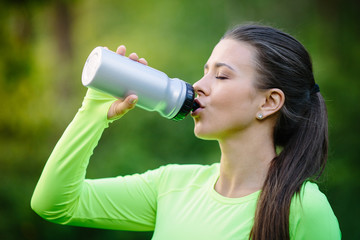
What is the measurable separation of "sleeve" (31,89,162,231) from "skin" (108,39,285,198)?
0.32ft

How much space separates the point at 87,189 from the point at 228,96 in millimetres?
689

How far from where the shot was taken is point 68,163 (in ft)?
5.43

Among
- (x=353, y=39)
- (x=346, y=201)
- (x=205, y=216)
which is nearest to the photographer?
(x=205, y=216)

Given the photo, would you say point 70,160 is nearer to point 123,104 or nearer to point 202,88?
point 123,104

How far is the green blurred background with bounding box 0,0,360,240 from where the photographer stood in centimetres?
425

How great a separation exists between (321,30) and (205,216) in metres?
3.92

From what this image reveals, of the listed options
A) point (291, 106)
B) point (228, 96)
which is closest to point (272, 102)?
point (291, 106)

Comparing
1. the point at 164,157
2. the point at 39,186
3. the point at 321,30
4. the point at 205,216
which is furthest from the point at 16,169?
the point at 321,30

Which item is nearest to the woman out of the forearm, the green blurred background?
the forearm

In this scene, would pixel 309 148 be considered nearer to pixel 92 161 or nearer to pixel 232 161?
pixel 232 161

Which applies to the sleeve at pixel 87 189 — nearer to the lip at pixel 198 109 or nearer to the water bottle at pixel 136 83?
the water bottle at pixel 136 83

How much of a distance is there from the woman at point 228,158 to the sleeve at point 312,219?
3 cm

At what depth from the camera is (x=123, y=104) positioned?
5.31ft

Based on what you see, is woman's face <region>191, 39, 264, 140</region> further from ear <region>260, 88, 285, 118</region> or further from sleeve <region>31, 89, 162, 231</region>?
sleeve <region>31, 89, 162, 231</region>
